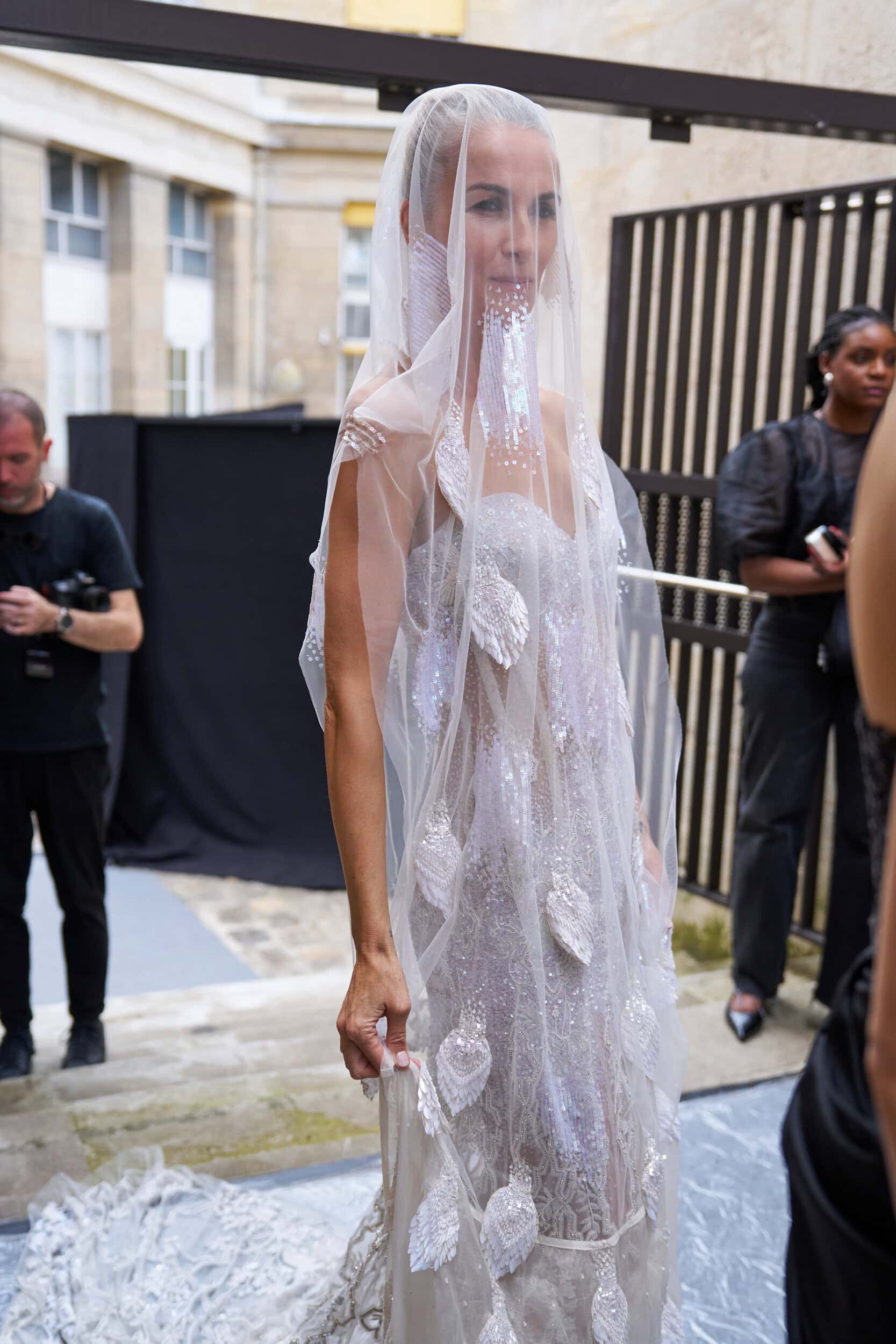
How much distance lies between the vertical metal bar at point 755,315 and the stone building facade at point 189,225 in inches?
345

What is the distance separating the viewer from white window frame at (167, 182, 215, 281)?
21.6m

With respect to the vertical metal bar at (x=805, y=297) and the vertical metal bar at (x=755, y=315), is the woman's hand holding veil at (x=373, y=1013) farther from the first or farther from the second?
the vertical metal bar at (x=755, y=315)

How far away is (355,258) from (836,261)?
21433 millimetres

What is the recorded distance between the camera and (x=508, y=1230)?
157 centimetres

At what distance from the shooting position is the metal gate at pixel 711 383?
423 cm

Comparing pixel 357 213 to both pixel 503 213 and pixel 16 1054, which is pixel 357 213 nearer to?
pixel 16 1054

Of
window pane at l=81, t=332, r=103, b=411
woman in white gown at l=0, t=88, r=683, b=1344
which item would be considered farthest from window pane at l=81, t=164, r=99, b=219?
woman in white gown at l=0, t=88, r=683, b=1344

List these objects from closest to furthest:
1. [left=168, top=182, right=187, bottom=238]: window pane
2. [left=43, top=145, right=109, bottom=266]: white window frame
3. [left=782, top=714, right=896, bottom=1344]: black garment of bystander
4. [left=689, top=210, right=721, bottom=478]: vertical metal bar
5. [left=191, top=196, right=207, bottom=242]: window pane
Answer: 1. [left=782, top=714, right=896, bottom=1344]: black garment of bystander
2. [left=689, top=210, right=721, bottom=478]: vertical metal bar
3. [left=43, top=145, right=109, bottom=266]: white window frame
4. [left=168, top=182, right=187, bottom=238]: window pane
5. [left=191, top=196, right=207, bottom=242]: window pane

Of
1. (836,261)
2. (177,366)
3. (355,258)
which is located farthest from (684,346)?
(355,258)

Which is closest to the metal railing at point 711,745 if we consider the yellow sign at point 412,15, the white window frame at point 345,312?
the yellow sign at point 412,15

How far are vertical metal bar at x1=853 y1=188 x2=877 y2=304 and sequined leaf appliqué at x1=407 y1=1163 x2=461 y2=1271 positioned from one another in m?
3.20

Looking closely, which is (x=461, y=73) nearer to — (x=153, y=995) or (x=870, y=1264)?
(x=870, y=1264)

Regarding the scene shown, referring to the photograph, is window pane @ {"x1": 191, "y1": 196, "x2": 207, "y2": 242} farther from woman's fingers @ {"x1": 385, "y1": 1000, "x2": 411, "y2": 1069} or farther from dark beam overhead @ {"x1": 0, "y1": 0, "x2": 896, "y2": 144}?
woman's fingers @ {"x1": 385, "y1": 1000, "x2": 411, "y2": 1069}

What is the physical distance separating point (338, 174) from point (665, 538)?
20.4 meters
